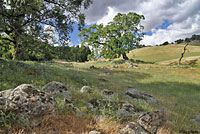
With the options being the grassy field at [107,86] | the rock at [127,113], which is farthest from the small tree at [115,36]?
the rock at [127,113]

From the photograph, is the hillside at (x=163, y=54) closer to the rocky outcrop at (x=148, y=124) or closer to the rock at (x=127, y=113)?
the rock at (x=127, y=113)

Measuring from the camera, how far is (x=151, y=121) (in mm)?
3572

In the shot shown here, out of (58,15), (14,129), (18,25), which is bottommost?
(14,129)

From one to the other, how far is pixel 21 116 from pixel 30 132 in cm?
44

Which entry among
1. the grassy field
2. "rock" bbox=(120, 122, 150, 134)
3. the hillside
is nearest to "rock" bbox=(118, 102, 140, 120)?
the grassy field

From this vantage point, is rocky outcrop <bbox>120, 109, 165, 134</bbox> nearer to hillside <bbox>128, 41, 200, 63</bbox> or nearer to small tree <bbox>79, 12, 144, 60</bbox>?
small tree <bbox>79, 12, 144, 60</bbox>

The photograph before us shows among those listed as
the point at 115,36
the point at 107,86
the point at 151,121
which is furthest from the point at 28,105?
the point at 115,36

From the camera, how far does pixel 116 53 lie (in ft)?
131

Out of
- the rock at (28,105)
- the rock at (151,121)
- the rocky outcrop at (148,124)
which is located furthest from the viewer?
the rock at (151,121)

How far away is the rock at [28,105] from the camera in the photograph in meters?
2.59

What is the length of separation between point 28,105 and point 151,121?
3.31 m

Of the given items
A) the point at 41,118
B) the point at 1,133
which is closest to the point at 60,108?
the point at 41,118

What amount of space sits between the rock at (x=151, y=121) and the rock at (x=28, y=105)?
2.46 m

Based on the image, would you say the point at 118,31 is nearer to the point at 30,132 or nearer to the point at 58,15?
the point at 58,15
